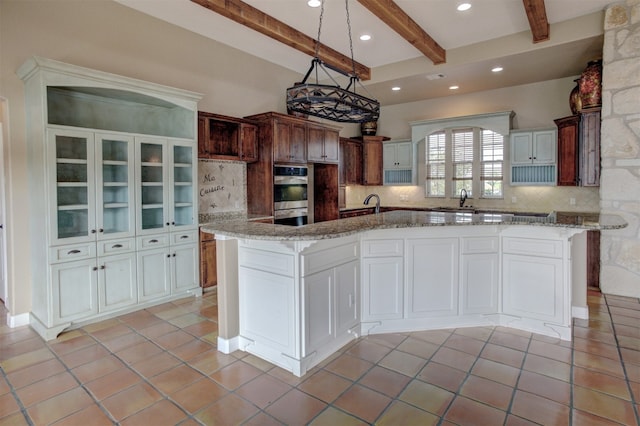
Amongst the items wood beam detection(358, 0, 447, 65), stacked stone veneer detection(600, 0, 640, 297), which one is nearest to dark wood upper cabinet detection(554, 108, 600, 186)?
stacked stone veneer detection(600, 0, 640, 297)

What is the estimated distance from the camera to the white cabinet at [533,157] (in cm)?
571

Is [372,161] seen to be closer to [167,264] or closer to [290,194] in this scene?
[290,194]

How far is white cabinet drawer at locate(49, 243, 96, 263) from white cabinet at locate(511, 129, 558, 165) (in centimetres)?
629

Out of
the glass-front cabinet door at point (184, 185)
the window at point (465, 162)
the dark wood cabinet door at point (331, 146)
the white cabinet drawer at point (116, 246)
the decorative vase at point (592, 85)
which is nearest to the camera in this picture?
the white cabinet drawer at point (116, 246)

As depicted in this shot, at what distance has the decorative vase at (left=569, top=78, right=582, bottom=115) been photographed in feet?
16.2

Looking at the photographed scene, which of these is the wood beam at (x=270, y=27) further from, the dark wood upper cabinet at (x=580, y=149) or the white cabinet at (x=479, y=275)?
the dark wood upper cabinet at (x=580, y=149)

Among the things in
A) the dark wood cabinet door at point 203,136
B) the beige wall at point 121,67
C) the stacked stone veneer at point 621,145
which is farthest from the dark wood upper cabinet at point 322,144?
the stacked stone veneer at point 621,145

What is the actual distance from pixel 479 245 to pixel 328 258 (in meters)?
1.53

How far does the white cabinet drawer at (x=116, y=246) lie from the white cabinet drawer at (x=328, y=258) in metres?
2.29

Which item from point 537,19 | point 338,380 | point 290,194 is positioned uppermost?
point 537,19

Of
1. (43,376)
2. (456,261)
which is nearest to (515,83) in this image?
(456,261)

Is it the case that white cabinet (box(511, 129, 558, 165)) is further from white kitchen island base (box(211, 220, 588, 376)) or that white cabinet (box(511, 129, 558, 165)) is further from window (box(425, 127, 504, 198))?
white kitchen island base (box(211, 220, 588, 376))

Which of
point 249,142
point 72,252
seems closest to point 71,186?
point 72,252

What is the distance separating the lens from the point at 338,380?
2.47 metres
